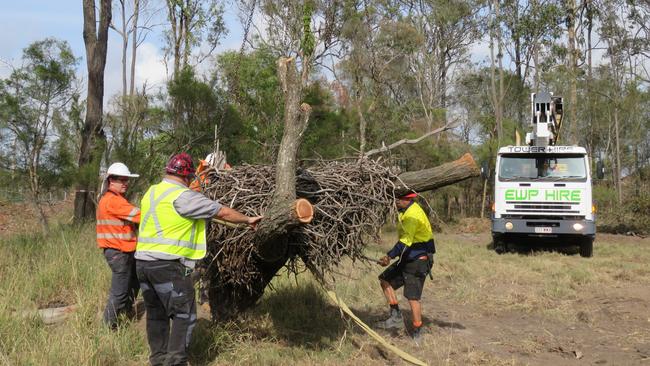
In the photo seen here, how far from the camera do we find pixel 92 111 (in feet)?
41.9

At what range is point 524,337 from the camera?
682cm

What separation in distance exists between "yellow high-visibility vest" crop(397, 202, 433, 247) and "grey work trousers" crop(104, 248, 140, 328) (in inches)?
114

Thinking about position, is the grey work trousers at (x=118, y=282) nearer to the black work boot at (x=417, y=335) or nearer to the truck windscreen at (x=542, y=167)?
the black work boot at (x=417, y=335)

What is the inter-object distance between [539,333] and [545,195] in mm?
6596

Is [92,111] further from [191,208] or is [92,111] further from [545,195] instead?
[545,195]

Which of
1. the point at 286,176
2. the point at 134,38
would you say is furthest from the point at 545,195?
the point at 134,38

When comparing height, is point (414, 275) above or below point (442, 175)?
below

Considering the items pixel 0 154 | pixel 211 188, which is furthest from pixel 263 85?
pixel 211 188

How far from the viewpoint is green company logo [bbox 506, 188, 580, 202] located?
1288 centimetres

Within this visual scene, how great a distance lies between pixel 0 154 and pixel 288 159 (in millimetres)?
9400

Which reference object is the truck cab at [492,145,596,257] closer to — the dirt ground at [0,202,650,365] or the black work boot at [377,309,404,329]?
the dirt ground at [0,202,650,365]

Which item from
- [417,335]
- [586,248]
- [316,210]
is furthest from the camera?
[586,248]

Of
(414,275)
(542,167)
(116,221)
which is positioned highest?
(542,167)

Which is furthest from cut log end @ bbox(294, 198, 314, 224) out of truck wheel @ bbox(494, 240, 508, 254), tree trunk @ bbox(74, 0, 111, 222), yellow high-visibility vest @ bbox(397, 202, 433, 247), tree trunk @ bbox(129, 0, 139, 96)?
tree trunk @ bbox(129, 0, 139, 96)
